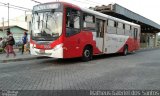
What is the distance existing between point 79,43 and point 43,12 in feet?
8.56

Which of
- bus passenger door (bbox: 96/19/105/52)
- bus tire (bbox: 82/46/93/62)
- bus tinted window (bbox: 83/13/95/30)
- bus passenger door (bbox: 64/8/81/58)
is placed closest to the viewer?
bus passenger door (bbox: 64/8/81/58)

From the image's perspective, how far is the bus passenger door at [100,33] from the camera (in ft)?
53.6

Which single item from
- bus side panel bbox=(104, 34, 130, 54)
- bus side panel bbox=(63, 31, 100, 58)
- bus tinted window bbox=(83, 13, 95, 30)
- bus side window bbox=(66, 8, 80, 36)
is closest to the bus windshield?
bus side window bbox=(66, 8, 80, 36)

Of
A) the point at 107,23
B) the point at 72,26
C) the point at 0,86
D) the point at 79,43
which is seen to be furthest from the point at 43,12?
the point at 0,86

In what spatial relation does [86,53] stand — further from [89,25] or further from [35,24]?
[35,24]

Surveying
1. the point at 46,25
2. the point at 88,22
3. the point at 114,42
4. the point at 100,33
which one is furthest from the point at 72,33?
the point at 114,42

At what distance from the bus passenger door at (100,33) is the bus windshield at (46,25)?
4038mm

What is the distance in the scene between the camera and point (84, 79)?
9.06 m

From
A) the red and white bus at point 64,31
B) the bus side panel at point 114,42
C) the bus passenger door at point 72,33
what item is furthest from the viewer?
the bus side panel at point 114,42

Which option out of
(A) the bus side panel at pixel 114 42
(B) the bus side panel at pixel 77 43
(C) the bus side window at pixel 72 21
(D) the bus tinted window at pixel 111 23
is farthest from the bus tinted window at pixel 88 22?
(D) the bus tinted window at pixel 111 23

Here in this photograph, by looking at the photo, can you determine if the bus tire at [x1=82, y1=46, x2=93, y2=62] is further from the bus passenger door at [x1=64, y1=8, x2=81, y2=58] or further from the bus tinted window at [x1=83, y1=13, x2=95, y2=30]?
the bus tinted window at [x1=83, y1=13, x2=95, y2=30]

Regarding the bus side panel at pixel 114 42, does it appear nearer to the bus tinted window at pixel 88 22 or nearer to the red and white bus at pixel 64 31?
the red and white bus at pixel 64 31

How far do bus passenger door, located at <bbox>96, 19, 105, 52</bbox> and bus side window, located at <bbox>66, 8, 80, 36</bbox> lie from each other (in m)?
2.61

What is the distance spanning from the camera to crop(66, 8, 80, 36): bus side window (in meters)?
13.2
